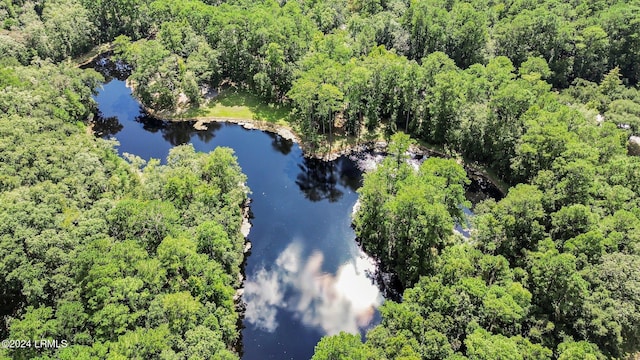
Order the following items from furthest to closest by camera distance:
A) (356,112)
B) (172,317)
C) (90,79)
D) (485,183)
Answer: (90,79) → (356,112) → (485,183) → (172,317)

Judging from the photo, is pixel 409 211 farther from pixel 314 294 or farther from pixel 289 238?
pixel 289 238

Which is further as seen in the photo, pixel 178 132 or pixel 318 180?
pixel 178 132

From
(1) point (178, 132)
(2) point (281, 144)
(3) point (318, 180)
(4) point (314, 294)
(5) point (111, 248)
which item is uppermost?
(5) point (111, 248)

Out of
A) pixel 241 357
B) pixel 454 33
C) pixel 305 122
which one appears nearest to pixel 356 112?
pixel 305 122

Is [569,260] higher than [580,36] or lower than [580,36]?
lower

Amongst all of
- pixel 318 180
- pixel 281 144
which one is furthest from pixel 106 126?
pixel 318 180

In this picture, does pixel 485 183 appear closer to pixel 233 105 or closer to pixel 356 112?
pixel 356 112

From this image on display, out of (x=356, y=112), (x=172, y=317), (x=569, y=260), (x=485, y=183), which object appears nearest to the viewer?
(x=172, y=317)

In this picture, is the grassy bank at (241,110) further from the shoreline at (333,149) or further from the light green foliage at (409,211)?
the light green foliage at (409,211)
